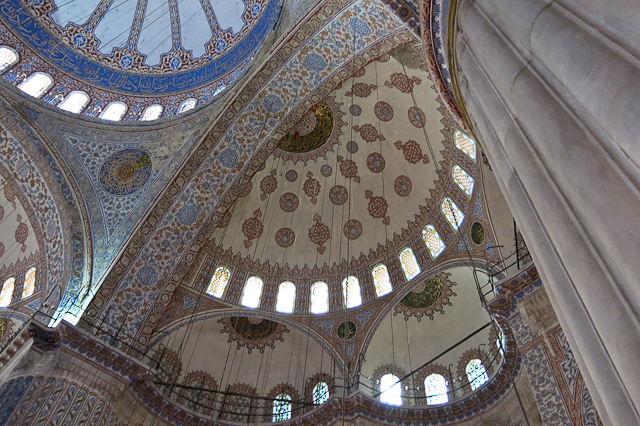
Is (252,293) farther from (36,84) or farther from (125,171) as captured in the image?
(36,84)

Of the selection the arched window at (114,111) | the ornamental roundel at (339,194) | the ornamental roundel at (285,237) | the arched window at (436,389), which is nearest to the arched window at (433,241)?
the ornamental roundel at (339,194)

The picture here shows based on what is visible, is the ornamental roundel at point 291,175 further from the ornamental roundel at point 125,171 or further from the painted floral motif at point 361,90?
the ornamental roundel at point 125,171

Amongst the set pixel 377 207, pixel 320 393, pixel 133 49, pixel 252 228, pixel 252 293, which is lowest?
pixel 320 393

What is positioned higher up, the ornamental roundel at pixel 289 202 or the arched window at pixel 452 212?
the ornamental roundel at pixel 289 202

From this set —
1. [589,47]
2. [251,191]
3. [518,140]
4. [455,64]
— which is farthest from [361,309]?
[589,47]

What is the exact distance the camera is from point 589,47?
5.01 feet

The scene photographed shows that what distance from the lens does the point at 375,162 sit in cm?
1041

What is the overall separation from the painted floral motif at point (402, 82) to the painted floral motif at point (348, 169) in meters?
2.03

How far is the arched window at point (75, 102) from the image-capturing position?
8.75 metres

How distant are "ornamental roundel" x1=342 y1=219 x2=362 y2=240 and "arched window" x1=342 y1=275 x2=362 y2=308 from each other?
1.00 meters

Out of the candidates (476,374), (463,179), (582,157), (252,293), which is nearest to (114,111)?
(252,293)

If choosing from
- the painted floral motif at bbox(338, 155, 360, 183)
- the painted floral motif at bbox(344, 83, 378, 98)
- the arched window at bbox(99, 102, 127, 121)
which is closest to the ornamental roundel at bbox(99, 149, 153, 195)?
the arched window at bbox(99, 102, 127, 121)

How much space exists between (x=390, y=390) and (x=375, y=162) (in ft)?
16.9

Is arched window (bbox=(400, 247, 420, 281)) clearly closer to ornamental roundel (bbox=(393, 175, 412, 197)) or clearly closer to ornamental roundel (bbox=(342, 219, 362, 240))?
ornamental roundel (bbox=(342, 219, 362, 240))
